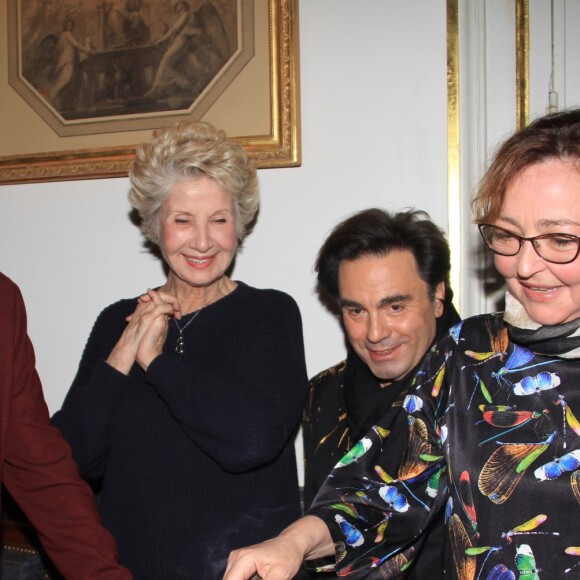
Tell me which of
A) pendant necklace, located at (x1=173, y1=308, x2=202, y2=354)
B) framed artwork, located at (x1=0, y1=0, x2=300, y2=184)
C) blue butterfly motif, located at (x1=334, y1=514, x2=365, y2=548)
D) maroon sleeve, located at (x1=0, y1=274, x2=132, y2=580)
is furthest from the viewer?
framed artwork, located at (x1=0, y1=0, x2=300, y2=184)

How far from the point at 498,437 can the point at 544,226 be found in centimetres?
38

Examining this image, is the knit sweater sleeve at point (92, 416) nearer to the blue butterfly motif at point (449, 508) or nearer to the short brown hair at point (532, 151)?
the blue butterfly motif at point (449, 508)

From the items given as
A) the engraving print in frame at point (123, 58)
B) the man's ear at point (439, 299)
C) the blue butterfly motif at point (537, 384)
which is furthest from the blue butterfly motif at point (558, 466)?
the engraving print in frame at point (123, 58)

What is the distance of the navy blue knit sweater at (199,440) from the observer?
5.54 ft

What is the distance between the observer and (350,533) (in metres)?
1.33

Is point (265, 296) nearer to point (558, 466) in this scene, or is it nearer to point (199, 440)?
point (199, 440)

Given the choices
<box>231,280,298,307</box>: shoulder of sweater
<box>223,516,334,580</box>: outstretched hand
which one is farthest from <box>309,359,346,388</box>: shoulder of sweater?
<box>223,516,334,580</box>: outstretched hand

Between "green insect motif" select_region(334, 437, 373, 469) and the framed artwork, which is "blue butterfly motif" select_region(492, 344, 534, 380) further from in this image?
the framed artwork

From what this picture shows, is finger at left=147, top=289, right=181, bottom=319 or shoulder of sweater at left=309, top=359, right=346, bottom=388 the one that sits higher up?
finger at left=147, top=289, right=181, bottom=319

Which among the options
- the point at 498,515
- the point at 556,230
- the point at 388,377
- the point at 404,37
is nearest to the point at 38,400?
the point at 388,377

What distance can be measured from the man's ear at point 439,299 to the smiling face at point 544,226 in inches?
29.8

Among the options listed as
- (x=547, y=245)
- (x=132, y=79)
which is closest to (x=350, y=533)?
(x=547, y=245)

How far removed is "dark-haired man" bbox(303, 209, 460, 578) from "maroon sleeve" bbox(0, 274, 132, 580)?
651mm

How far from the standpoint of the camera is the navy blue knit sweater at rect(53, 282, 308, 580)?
66.4 inches
